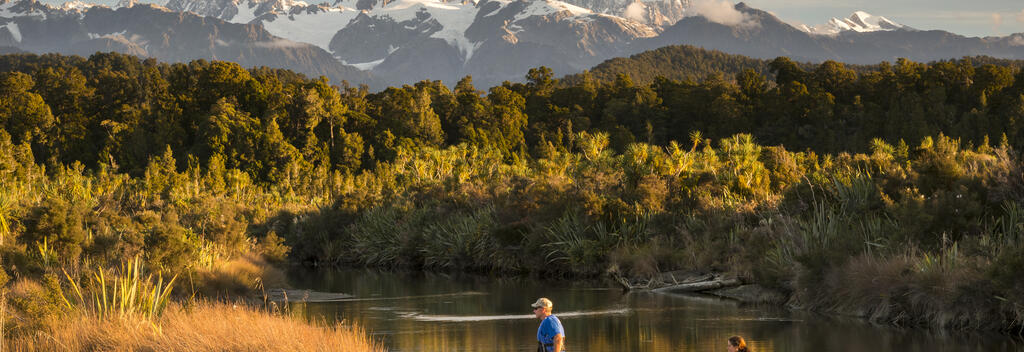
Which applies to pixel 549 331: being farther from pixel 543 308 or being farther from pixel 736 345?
pixel 736 345

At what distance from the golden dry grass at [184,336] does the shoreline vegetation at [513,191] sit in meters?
0.10

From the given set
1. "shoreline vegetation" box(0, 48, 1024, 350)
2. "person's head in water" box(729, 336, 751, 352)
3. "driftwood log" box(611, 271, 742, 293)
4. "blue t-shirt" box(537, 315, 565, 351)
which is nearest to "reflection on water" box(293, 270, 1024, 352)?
"driftwood log" box(611, 271, 742, 293)

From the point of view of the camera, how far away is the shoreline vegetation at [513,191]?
24.7 metres

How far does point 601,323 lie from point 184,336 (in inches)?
521

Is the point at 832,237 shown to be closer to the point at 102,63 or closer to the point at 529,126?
the point at 529,126

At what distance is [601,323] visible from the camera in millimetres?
27438

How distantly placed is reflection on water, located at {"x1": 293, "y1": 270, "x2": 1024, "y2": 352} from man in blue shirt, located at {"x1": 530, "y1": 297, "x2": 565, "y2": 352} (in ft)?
29.0

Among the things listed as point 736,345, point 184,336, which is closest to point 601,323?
point 184,336

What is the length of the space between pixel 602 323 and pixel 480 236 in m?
20.1

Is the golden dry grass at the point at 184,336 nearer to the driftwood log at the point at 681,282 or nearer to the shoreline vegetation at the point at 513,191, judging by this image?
the shoreline vegetation at the point at 513,191

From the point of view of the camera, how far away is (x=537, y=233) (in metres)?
43.4

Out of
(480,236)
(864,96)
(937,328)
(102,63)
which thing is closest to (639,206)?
(480,236)

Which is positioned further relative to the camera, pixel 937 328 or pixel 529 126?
pixel 529 126

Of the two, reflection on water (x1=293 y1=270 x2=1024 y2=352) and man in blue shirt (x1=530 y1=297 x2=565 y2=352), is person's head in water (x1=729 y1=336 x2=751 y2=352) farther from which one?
reflection on water (x1=293 y1=270 x2=1024 y2=352)
